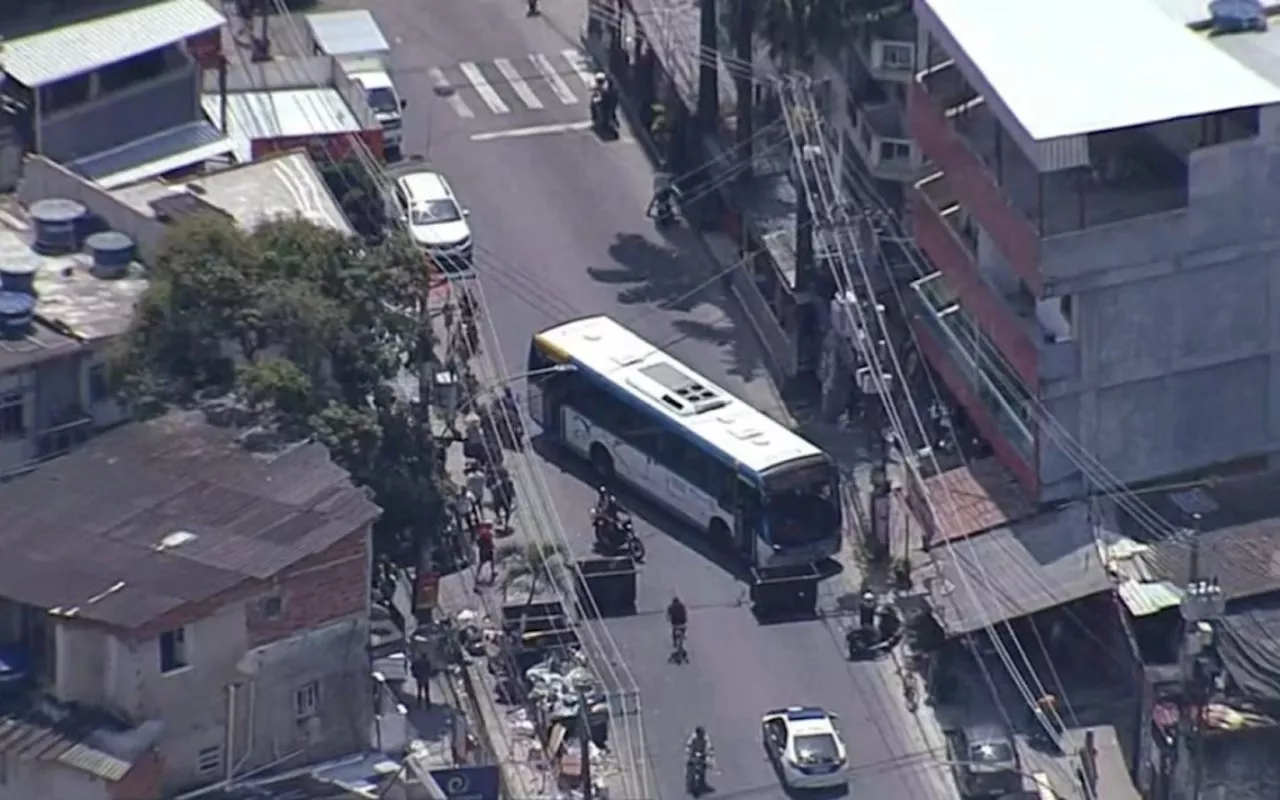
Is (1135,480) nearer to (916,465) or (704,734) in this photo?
(916,465)

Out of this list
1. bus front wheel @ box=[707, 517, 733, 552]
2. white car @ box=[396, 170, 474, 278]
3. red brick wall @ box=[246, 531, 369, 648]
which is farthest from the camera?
white car @ box=[396, 170, 474, 278]

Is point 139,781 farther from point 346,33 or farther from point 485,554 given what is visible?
point 346,33

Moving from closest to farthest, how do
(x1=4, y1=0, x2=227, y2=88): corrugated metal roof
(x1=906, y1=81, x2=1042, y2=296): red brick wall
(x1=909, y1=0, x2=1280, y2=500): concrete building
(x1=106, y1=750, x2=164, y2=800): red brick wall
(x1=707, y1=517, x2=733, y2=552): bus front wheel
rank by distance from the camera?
(x1=106, y1=750, x2=164, y2=800): red brick wall
(x1=909, y1=0, x2=1280, y2=500): concrete building
(x1=906, y1=81, x2=1042, y2=296): red brick wall
(x1=707, y1=517, x2=733, y2=552): bus front wheel
(x1=4, y1=0, x2=227, y2=88): corrugated metal roof

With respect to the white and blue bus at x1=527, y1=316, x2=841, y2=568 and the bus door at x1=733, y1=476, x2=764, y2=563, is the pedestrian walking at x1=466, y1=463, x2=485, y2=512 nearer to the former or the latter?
the white and blue bus at x1=527, y1=316, x2=841, y2=568

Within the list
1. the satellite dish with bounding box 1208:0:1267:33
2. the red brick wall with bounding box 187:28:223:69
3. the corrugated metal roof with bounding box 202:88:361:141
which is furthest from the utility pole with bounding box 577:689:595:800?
the red brick wall with bounding box 187:28:223:69

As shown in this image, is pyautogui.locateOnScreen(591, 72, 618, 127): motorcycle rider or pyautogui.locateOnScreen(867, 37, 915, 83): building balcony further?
pyautogui.locateOnScreen(591, 72, 618, 127): motorcycle rider

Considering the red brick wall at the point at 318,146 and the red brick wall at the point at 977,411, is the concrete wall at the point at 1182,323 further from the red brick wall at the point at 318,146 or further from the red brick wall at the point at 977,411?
the red brick wall at the point at 318,146
